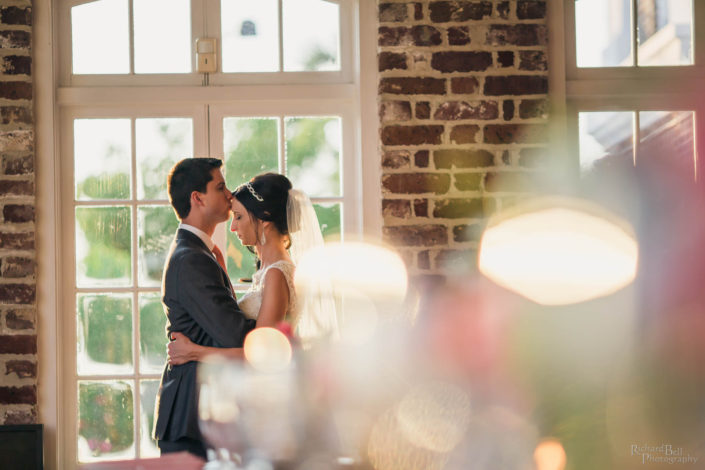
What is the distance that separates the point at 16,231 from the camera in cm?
294

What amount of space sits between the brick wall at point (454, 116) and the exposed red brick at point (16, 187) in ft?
4.90

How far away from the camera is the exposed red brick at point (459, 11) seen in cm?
292

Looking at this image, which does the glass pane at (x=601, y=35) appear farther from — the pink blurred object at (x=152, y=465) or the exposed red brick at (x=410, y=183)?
the pink blurred object at (x=152, y=465)

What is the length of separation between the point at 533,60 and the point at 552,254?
820 millimetres

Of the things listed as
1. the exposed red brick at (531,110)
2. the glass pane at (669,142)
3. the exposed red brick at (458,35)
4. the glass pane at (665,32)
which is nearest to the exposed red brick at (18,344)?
the exposed red brick at (458,35)

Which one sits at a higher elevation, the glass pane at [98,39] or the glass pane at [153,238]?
the glass pane at [98,39]

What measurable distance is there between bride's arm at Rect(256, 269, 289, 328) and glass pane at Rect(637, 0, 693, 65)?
1.88 metres

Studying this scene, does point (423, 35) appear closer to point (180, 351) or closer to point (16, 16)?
point (180, 351)

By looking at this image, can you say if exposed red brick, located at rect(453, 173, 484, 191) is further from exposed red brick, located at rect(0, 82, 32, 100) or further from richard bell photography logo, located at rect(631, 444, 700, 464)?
exposed red brick, located at rect(0, 82, 32, 100)

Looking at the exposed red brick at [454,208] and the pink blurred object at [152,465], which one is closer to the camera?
the pink blurred object at [152,465]

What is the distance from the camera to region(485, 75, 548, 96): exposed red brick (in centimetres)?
292

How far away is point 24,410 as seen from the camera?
294cm

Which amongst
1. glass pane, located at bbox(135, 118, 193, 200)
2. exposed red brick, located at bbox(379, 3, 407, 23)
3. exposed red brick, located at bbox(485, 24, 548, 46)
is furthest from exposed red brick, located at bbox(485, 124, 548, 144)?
glass pane, located at bbox(135, 118, 193, 200)

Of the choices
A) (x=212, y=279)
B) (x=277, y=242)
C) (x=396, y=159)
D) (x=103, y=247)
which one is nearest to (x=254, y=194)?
(x=277, y=242)
